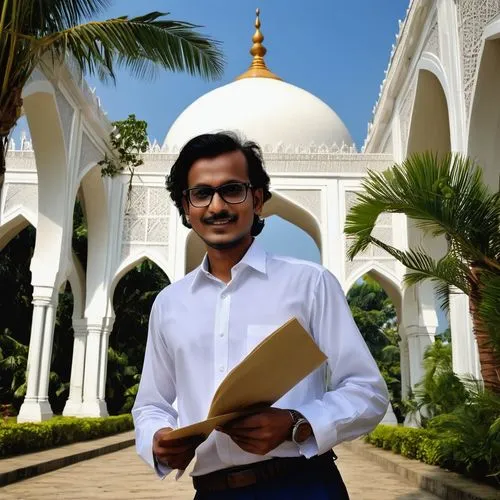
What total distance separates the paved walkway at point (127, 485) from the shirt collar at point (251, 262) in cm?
380

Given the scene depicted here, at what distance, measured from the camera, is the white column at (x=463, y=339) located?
6.39m

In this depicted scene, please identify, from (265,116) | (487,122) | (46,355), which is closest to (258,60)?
(265,116)

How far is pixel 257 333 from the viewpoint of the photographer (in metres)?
1.10

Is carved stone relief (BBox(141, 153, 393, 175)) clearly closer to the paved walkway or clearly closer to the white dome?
the white dome

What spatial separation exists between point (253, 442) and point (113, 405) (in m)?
15.0

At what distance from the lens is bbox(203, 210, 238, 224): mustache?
116cm

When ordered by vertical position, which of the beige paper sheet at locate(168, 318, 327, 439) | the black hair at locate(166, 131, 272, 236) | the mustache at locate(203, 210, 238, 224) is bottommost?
the beige paper sheet at locate(168, 318, 327, 439)

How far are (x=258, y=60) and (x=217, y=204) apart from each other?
62.1ft

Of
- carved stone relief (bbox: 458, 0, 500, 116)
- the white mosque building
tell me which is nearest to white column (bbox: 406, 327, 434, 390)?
the white mosque building

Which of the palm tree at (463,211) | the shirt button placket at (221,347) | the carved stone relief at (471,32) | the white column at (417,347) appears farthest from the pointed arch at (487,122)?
the shirt button placket at (221,347)

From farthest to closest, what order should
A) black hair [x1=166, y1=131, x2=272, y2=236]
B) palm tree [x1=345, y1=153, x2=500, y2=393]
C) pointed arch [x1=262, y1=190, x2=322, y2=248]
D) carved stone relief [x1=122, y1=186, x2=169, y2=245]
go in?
pointed arch [x1=262, y1=190, x2=322, y2=248]
carved stone relief [x1=122, y1=186, x2=169, y2=245]
palm tree [x1=345, y1=153, x2=500, y2=393]
black hair [x1=166, y1=131, x2=272, y2=236]

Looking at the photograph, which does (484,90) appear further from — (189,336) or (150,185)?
(150,185)

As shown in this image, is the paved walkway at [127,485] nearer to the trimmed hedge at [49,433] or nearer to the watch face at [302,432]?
the trimmed hedge at [49,433]

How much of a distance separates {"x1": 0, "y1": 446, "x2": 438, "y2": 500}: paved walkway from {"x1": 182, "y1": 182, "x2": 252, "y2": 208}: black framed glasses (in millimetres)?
3904
